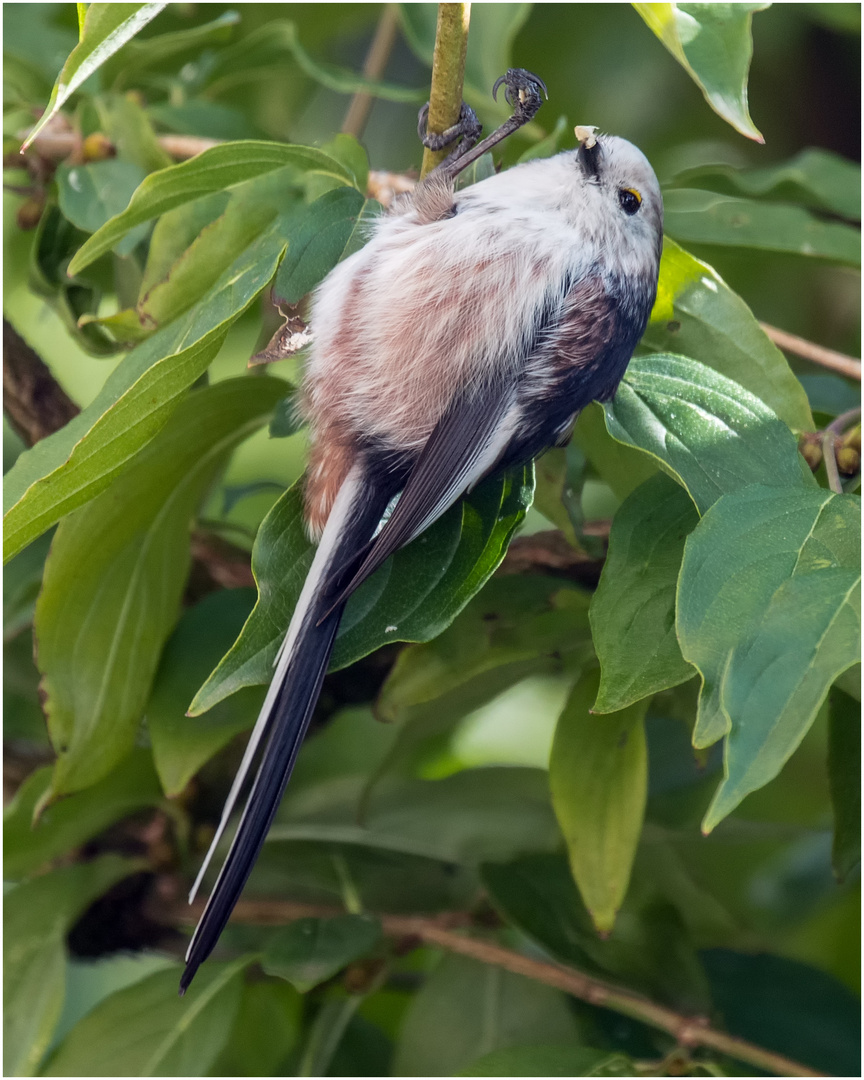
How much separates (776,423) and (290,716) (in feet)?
1.91

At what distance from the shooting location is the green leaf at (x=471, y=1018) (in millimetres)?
1475

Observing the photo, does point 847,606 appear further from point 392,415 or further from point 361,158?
point 361,158

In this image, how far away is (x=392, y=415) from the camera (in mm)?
1180

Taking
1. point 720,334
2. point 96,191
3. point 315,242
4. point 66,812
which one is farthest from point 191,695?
point 720,334

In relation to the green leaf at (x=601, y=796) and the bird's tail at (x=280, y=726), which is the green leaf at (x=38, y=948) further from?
the green leaf at (x=601, y=796)

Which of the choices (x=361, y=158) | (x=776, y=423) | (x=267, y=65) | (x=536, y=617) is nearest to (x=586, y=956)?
(x=536, y=617)

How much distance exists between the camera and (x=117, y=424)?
3.19ft

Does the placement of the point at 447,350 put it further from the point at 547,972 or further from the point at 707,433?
the point at 547,972

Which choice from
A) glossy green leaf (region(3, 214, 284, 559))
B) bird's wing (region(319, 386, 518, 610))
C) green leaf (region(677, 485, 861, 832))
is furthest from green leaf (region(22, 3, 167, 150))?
green leaf (region(677, 485, 861, 832))

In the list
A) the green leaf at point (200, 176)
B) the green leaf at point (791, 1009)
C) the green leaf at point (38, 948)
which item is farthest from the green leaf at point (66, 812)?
the green leaf at point (791, 1009)

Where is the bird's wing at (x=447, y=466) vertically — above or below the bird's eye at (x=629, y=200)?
above

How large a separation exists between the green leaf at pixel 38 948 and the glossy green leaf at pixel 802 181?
1.42 metres

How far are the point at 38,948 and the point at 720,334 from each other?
1.25 metres

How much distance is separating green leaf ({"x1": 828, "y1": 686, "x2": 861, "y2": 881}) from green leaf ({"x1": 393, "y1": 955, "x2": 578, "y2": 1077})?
1.48 feet
